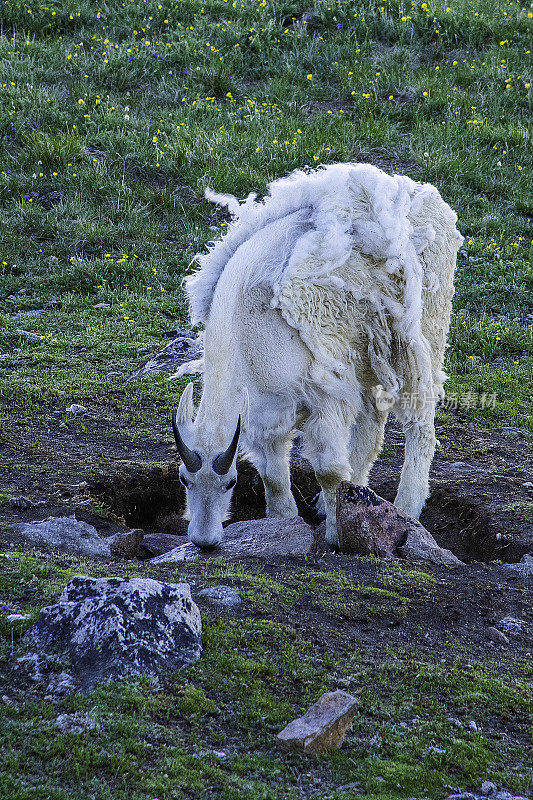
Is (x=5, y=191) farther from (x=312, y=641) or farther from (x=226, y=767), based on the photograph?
(x=226, y=767)

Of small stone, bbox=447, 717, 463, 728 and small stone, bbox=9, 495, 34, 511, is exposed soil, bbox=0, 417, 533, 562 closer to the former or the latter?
small stone, bbox=9, 495, 34, 511

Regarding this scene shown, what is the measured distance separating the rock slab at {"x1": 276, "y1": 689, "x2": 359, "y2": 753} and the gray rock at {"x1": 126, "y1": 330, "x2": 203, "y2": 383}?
5442mm

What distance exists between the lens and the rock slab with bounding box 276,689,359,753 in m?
3.13

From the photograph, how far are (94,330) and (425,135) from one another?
6483 mm

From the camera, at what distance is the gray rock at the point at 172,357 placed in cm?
856

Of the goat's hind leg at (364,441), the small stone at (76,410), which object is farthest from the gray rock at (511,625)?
the small stone at (76,410)

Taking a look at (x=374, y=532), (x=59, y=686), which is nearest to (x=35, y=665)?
(x=59, y=686)

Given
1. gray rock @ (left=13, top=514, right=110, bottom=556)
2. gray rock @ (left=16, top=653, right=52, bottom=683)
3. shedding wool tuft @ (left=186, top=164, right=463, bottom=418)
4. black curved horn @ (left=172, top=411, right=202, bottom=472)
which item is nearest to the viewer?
gray rock @ (left=16, top=653, right=52, bottom=683)

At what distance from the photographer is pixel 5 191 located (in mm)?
11750

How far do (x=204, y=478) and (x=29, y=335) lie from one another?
4933 mm

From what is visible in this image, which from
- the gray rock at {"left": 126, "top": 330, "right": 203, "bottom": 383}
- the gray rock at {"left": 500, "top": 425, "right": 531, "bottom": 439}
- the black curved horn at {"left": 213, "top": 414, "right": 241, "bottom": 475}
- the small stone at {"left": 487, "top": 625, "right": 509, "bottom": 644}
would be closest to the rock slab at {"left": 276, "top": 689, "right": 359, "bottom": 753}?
the small stone at {"left": 487, "top": 625, "right": 509, "bottom": 644}

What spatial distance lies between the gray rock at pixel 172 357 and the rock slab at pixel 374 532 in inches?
137

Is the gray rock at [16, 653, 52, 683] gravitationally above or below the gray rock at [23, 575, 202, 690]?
Answer: below

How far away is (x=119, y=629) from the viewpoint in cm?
352
